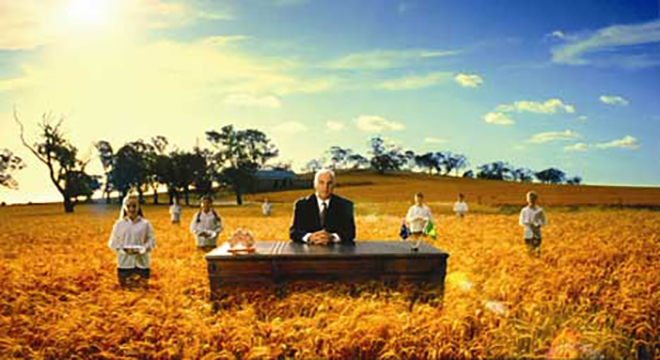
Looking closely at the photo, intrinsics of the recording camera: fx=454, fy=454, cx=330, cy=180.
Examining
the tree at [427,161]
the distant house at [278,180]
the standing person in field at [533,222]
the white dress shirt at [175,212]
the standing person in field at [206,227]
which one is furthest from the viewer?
the tree at [427,161]

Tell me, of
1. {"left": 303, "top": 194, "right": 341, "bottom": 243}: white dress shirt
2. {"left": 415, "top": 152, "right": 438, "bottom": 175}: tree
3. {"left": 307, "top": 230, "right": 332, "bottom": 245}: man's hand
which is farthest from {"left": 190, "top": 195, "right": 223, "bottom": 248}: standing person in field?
{"left": 415, "top": 152, "right": 438, "bottom": 175}: tree

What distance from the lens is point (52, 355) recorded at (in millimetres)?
5488

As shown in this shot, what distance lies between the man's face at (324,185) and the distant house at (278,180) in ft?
308

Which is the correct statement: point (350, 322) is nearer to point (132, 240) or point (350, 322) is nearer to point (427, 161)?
point (132, 240)

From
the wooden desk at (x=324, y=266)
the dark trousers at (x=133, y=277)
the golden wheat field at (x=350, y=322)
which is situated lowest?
the golden wheat field at (x=350, y=322)

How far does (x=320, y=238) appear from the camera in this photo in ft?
25.1

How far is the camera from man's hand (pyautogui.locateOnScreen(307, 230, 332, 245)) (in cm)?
765

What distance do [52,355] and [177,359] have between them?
1.61 metres

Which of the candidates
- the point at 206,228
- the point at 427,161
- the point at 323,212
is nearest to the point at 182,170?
the point at 206,228

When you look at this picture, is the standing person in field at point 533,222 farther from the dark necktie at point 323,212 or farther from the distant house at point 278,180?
the distant house at point 278,180

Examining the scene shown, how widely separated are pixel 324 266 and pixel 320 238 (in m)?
0.87

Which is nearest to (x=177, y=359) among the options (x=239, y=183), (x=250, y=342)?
(x=250, y=342)

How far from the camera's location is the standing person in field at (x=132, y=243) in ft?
26.9

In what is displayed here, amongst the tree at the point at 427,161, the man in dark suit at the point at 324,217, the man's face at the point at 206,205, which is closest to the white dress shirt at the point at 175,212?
the man's face at the point at 206,205
